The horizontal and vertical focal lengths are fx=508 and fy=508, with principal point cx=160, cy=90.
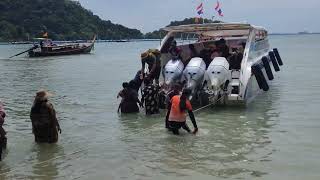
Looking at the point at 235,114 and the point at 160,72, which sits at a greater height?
the point at 160,72

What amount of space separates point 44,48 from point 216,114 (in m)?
41.5

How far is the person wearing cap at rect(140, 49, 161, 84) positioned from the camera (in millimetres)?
14875

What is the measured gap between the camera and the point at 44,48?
5262cm

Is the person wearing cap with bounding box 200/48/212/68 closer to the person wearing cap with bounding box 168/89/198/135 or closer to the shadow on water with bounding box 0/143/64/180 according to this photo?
the person wearing cap with bounding box 168/89/198/135

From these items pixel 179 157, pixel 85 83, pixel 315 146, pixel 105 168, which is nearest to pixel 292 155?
pixel 315 146

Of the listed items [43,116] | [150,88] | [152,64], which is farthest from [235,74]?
[43,116]

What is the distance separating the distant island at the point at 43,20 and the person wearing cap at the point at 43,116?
12029cm

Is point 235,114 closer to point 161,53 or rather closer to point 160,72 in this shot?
point 160,72

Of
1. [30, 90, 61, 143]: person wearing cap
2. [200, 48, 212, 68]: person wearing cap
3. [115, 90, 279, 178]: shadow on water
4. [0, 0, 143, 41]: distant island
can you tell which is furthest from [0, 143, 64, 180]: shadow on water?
Answer: [0, 0, 143, 41]: distant island

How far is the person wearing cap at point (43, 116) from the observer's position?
977cm

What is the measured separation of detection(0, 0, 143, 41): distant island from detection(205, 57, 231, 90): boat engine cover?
117m

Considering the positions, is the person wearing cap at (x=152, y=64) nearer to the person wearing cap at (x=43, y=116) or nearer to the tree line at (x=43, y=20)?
the person wearing cap at (x=43, y=116)

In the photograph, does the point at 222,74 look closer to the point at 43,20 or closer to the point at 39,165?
the point at 39,165

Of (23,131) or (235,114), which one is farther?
(235,114)
